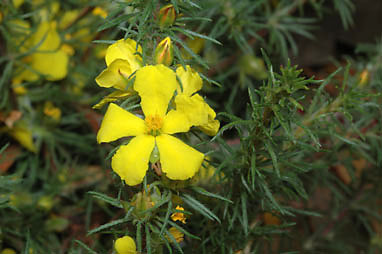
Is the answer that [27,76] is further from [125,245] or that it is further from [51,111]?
[125,245]

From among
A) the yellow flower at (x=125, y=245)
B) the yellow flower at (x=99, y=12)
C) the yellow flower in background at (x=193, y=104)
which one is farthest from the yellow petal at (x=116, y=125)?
the yellow flower at (x=99, y=12)

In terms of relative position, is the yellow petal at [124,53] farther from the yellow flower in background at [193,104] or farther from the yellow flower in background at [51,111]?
the yellow flower in background at [51,111]

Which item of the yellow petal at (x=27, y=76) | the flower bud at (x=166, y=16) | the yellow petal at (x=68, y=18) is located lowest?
the yellow petal at (x=27, y=76)

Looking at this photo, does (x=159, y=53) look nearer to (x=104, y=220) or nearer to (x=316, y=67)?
(x=104, y=220)

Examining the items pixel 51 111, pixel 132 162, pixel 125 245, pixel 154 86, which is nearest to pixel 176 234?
pixel 125 245

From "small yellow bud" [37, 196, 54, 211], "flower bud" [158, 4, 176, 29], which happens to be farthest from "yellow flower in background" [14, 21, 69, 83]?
"flower bud" [158, 4, 176, 29]

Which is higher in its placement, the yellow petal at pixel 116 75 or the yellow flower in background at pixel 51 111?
the yellow petal at pixel 116 75
